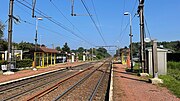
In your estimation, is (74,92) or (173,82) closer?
(74,92)

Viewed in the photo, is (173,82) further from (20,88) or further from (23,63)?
(23,63)

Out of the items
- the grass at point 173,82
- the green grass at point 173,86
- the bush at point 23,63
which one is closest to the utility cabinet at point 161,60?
the grass at point 173,82

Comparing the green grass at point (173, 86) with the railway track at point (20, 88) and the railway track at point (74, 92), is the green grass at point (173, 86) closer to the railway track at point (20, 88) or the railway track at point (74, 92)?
the railway track at point (74, 92)

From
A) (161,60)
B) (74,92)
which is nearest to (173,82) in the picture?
(161,60)

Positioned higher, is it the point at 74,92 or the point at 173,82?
the point at 173,82

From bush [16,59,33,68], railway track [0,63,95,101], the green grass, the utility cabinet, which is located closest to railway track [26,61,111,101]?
railway track [0,63,95,101]

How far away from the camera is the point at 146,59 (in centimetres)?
2408

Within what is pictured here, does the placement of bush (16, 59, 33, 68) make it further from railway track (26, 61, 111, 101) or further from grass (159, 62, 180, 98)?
grass (159, 62, 180, 98)

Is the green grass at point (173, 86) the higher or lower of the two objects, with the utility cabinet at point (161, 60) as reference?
lower

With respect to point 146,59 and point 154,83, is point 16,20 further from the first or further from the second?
point 154,83

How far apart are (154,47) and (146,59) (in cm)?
615

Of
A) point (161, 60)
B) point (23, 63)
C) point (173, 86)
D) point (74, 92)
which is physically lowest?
point (74, 92)

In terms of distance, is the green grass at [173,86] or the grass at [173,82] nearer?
the green grass at [173,86]

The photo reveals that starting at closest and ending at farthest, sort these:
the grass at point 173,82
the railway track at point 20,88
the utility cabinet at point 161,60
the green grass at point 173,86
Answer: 1. the green grass at point 173,86
2. the railway track at point 20,88
3. the grass at point 173,82
4. the utility cabinet at point 161,60
